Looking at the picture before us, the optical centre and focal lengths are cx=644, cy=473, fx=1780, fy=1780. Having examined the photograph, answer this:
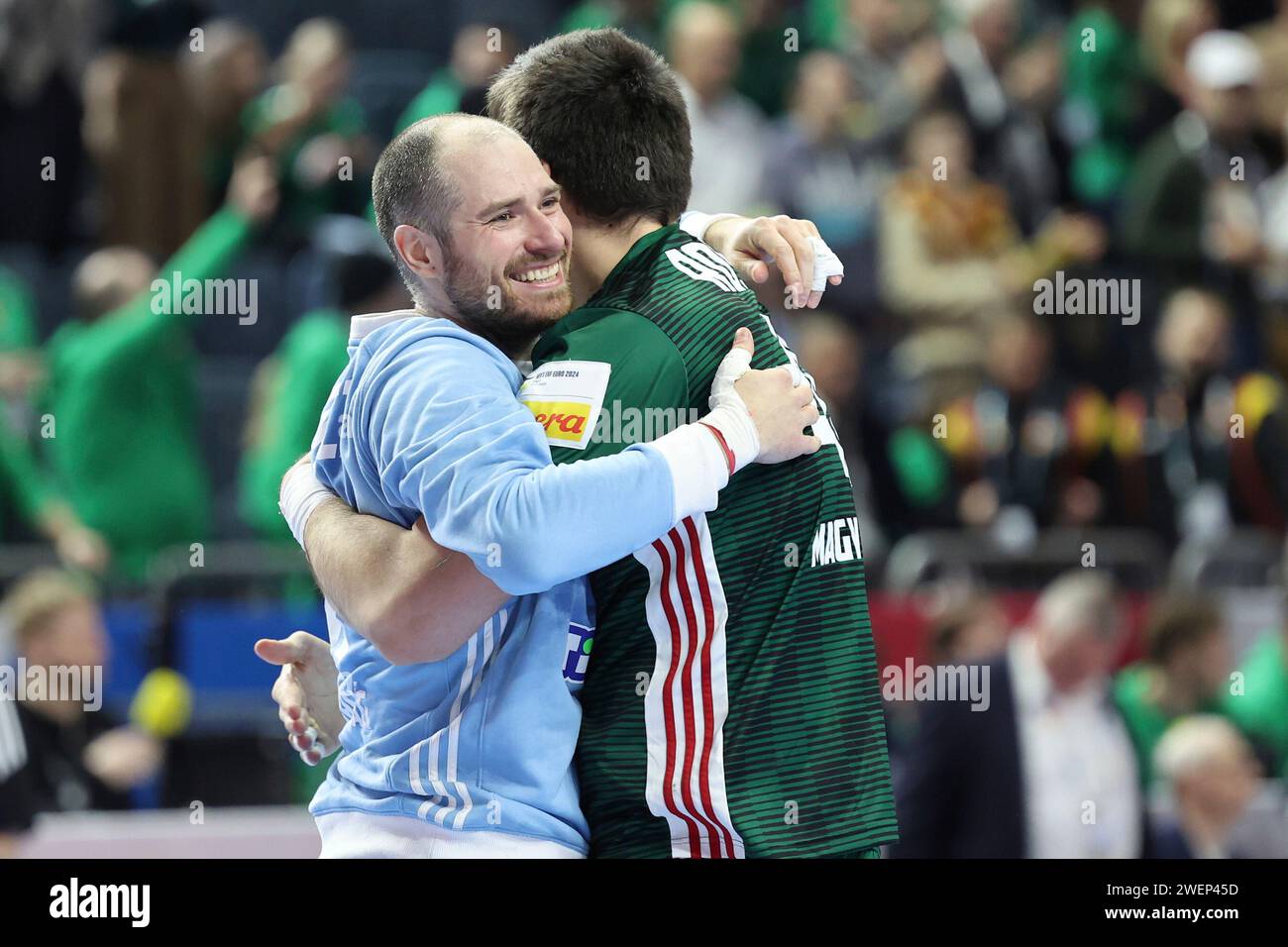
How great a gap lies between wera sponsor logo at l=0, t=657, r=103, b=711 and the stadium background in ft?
1.56

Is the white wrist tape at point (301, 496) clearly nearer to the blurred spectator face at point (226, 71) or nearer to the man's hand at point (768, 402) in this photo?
the man's hand at point (768, 402)

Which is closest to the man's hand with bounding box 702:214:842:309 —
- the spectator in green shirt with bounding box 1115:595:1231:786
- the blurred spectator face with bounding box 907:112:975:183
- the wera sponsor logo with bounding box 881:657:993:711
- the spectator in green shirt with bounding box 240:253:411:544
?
the wera sponsor logo with bounding box 881:657:993:711

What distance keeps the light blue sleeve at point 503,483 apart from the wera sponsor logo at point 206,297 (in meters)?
4.21

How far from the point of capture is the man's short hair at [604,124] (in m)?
2.78

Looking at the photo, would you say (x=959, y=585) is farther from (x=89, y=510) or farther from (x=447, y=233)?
(x=447, y=233)

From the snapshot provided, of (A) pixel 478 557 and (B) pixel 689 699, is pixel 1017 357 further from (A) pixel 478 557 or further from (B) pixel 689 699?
(A) pixel 478 557

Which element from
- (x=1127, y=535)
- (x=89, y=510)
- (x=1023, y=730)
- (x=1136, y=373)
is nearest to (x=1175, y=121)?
(x=1136, y=373)

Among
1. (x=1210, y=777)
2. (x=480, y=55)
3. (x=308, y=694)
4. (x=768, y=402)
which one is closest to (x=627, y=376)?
(x=768, y=402)

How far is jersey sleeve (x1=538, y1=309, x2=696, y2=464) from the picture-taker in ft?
8.30

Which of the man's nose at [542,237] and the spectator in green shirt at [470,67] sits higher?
the spectator in green shirt at [470,67]

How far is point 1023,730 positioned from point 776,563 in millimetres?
2691

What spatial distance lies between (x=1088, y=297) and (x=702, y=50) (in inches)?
81.1

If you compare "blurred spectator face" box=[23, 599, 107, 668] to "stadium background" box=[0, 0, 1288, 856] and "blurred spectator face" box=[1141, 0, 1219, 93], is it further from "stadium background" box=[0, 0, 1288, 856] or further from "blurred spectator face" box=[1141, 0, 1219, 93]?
"blurred spectator face" box=[1141, 0, 1219, 93]
